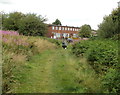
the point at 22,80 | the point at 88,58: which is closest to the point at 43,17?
the point at 88,58

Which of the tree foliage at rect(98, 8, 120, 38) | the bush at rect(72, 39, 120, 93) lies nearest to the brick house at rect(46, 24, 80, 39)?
the tree foliage at rect(98, 8, 120, 38)

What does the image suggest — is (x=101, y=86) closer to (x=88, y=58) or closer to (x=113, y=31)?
(x=88, y=58)

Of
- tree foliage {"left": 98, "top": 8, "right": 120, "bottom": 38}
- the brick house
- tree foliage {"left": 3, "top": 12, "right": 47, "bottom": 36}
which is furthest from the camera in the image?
the brick house

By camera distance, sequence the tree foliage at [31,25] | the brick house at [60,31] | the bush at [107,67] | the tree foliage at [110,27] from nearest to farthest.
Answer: the bush at [107,67], the tree foliage at [110,27], the tree foliage at [31,25], the brick house at [60,31]

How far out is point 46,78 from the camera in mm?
6707

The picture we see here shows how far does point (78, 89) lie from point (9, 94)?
2148 mm

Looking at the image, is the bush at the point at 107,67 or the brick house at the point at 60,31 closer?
the bush at the point at 107,67

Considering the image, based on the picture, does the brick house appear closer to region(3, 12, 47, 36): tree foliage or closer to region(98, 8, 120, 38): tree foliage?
region(3, 12, 47, 36): tree foliage

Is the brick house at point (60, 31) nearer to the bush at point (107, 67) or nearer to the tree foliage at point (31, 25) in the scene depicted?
the tree foliage at point (31, 25)

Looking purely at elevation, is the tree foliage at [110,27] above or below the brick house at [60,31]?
below

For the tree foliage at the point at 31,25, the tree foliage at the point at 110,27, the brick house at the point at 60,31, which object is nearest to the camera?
the tree foliage at the point at 110,27

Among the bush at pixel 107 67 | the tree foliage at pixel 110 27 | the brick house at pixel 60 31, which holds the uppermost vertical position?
the brick house at pixel 60 31

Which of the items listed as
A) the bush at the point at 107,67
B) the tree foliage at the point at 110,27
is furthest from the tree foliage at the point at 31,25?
the bush at the point at 107,67

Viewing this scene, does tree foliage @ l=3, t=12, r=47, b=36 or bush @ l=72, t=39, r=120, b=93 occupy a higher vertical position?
tree foliage @ l=3, t=12, r=47, b=36
